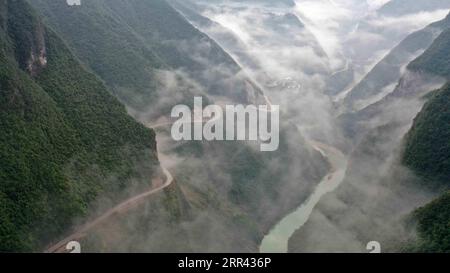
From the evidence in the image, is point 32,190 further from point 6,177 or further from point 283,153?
point 283,153

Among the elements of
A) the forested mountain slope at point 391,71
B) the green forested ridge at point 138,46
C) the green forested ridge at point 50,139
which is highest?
the green forested ridge at point 50,139

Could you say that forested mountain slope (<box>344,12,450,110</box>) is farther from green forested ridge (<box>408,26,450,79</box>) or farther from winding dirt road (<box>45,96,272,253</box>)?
winding dirt road (<box>45,96,272,253</box>)

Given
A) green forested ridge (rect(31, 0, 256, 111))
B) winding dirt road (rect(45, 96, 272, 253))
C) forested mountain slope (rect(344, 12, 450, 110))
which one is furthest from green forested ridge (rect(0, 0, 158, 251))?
forested mountain slope (rect(344, 12, 450, 110))

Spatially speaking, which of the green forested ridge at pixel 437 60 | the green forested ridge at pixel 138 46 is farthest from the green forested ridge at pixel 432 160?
the green forested ridge at pixel 138 46

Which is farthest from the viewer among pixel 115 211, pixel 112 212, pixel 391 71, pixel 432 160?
pixel 391 71

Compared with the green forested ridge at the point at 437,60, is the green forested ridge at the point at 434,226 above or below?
above

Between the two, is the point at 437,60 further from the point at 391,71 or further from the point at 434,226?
the point at 434,226

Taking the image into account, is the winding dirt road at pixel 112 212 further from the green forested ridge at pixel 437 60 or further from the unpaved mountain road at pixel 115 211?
the green forested ridge at pixel 437 60

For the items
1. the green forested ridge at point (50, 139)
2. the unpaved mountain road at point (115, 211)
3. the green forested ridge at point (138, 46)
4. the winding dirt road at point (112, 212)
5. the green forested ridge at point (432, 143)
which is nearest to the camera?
the green forested ridge at point (50, 139)

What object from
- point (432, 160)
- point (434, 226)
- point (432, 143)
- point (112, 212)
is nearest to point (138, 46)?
point (112, 212)
